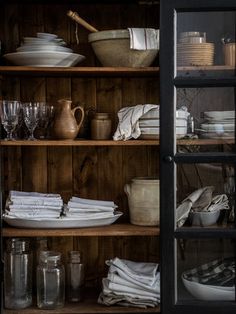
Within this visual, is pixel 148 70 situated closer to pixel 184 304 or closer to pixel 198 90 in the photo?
pixel 198 90

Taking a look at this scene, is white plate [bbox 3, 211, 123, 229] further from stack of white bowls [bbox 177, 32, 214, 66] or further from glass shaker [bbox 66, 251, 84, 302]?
stack of white bowls [bbox 177, 32, 214, 66]

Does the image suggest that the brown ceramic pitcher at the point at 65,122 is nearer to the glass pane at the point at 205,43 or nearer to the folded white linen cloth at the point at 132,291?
the glass pane at the point at 205,43

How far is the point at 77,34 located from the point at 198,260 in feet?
3.51

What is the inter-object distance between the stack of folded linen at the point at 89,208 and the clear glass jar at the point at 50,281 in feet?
0.62

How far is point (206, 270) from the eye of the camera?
205 centimetres

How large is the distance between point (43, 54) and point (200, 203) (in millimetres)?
817

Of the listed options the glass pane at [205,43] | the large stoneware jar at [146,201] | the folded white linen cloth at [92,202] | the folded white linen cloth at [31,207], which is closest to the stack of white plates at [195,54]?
the glass pane at [205,43]

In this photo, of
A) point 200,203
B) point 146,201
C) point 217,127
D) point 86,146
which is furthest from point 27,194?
point 217,127

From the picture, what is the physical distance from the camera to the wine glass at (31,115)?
2.11 meters

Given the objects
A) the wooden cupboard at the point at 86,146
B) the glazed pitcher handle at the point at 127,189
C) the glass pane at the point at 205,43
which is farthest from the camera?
the wooden cupboard at the point at 86,146

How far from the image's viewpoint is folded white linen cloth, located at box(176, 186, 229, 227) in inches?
79.7

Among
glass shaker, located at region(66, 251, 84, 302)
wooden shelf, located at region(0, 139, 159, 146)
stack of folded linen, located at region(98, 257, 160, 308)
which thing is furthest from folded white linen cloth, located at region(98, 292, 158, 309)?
wooden shelf, located at region(0, 139, 159, 146)

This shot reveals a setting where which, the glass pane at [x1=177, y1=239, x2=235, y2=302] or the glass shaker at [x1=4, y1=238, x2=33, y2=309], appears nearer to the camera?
the glass pane at [x1=177, y1=239, x2=235, y2=302]

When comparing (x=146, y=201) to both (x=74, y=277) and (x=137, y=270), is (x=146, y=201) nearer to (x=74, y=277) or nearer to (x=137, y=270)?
(x=137, y=270)
